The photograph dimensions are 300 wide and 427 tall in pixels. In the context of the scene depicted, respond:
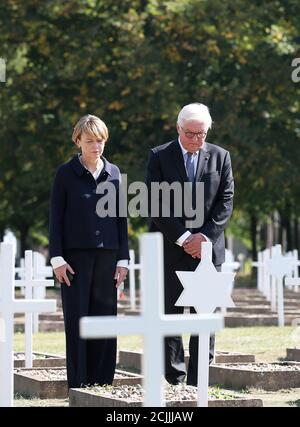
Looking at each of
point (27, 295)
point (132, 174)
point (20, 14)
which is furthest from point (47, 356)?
point (20, 14)

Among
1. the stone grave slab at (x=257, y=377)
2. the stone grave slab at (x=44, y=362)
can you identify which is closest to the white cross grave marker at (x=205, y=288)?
the stone grave slab at (x=257, y=377)

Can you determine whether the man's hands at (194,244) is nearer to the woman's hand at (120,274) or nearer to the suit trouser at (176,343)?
the suit trouser at (176,343)

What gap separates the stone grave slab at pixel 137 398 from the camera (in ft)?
26.4

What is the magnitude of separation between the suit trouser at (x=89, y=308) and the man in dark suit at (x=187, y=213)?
0.58 m

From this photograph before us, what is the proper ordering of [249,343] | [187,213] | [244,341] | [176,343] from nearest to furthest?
1. [187,213]
2. [176,343]
3. [249,343]
4. [244,341]

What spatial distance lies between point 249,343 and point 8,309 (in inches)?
326

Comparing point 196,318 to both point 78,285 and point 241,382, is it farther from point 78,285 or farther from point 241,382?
point 241,382

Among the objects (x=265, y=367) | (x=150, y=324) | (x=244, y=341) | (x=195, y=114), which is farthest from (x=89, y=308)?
(x=244, y=341)

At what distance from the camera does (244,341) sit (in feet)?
50.3

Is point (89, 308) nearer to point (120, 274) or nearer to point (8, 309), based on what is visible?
point (120, 274)

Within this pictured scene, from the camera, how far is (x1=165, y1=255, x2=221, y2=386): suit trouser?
969 centimetres
